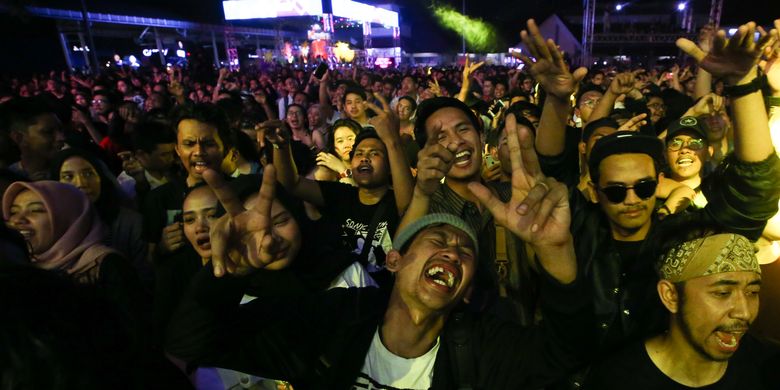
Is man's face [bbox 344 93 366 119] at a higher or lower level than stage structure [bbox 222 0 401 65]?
lower

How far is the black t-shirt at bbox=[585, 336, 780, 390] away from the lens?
1710mm

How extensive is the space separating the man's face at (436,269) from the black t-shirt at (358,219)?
2.97 ft

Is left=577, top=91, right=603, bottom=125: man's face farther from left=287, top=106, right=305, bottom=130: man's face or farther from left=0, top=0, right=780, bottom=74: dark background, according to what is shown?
left=0, top=0, right=780, bottom=74: dark background

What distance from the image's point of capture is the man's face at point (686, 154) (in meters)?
3.19

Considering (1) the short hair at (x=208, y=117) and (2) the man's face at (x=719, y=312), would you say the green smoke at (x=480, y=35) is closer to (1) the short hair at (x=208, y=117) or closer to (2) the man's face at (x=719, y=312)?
(1) the short hair at (x=208, y=117)

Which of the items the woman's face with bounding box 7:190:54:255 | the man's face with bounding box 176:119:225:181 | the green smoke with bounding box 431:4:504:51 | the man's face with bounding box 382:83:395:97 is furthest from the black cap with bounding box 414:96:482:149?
the green smoke with bounding box 431:4:504:51

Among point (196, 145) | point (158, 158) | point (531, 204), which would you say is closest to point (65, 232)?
point (196, 145)

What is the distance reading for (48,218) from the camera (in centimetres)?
248

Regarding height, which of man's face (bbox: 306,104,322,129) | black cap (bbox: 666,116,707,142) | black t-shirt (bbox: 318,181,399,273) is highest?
man's face (bbox: 306,104,322,129)

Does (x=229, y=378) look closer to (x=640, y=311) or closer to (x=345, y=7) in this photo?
(x=640, y=311)

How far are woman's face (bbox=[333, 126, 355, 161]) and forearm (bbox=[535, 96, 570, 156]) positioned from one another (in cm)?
205

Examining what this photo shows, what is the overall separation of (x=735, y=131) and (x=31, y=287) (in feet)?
9.06

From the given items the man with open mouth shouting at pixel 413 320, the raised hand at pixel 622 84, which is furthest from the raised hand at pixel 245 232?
the raised hand at pixel 622 84

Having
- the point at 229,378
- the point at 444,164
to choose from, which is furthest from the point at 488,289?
the point at 229,378
